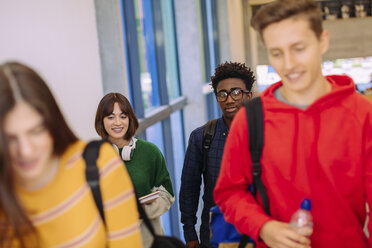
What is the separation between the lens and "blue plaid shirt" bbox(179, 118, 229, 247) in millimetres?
3078

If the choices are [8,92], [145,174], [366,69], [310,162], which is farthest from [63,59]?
[366,69]

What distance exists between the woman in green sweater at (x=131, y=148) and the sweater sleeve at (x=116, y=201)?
1.43 meters

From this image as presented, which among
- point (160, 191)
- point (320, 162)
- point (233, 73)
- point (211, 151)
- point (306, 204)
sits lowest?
point (160, 191)

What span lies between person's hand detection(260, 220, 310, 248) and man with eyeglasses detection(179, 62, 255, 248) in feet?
4.32

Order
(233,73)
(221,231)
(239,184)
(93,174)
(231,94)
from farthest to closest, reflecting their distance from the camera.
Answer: (233,73) < (231,94) < (221,231) < (239,184) < (93,174)

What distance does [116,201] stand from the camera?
1.58 metres

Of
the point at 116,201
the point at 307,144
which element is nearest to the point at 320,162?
the point at 307,144

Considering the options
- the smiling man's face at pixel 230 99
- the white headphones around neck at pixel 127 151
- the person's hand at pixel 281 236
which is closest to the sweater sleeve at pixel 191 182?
the smiling man's face at pixel 230 99

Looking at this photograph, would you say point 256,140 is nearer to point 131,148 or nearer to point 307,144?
point 307,144

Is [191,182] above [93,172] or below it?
below

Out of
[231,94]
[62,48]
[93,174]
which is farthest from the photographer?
[231,94]

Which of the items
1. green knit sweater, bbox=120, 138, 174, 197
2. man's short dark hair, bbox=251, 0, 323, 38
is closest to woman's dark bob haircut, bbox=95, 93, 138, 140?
green knit sweater, bbox=120, 138, 174, 197

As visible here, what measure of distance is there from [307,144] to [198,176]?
1.63 m

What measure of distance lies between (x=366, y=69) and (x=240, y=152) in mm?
16948
